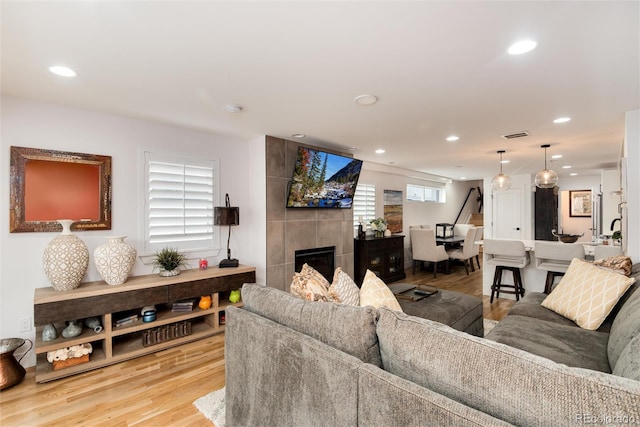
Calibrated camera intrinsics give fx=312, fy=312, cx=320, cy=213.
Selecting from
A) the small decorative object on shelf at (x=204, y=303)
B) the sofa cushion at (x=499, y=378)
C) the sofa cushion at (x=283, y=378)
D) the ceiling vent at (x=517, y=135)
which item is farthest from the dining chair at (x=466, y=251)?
the sofa cushion at (x=499, y=378)

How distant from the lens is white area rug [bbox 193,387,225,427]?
6.53 feet

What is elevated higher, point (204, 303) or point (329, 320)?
point (329, 320)

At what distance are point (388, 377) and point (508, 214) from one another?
7620 mm

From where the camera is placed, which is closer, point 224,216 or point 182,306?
point 182,306

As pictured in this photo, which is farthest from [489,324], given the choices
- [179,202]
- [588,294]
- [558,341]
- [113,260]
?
[113,260]

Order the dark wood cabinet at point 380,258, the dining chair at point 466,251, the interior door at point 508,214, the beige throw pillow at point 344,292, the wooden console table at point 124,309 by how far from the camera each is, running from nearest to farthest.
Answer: the beige throw pillow at point 344,292 < the wooden console table at point 124,309 < the dark wood cabinet at point 380,258 < the dining chair at point 466,251 < the interior door at point 508,214

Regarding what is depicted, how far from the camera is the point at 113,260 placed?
2.77 metres

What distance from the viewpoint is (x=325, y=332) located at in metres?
1.40

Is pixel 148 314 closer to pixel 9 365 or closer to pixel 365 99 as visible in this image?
pixel 9 365

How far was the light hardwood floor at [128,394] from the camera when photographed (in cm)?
201

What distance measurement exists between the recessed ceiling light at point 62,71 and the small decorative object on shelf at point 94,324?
2.04 metres

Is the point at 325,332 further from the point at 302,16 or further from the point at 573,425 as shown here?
the point at 302,16

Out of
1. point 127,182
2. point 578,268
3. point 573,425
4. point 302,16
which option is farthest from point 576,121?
point 127,182

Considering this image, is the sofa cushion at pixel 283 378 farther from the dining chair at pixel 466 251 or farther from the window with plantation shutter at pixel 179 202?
the dining chair at pixel 466 251
